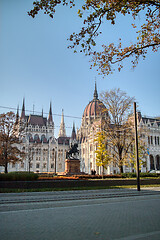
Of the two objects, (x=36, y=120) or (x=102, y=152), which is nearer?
(x=102, y=152)

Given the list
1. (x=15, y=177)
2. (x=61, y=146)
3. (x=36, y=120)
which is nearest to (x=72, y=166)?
(x=15, y=177)

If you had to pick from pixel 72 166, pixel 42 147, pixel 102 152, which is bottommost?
pixel 72 166

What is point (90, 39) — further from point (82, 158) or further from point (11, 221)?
point (82, 158)

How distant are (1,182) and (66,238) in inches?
582

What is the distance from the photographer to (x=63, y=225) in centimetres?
722

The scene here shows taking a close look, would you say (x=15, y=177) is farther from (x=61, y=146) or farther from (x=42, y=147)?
(x=61, y=146)

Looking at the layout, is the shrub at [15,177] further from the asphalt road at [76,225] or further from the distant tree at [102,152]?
the distant tree at [102,152]

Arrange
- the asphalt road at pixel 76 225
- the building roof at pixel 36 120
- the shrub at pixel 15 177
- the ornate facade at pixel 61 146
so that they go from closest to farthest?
the asphalt road at pixel 76 225, the shrub at pixel 15 177, the ornate facade at pixel 61 146, the building roof at pixel 36 120

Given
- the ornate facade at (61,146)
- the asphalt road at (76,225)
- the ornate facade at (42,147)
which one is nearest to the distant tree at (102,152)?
the asphalt road at (76,225)

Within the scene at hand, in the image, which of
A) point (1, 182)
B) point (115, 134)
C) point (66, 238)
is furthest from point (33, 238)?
point (115, 134)

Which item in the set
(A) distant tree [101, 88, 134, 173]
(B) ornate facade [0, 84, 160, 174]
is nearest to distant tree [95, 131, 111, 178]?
(A) distant tree [101, 88, 134, 173]

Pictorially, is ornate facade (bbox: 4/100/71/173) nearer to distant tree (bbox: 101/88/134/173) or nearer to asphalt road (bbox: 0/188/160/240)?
distant tree (bbox: 101/88/134/173)

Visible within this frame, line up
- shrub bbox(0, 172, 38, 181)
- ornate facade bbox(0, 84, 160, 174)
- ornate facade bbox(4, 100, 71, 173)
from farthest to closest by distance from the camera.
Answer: ornate facade bbox(4, 100, 71, 173)
ornate facade bbox(0, 84, 160, 174)
shrub bbox(0, 172, 38, 181)

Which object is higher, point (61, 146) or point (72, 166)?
point (61, 146)
